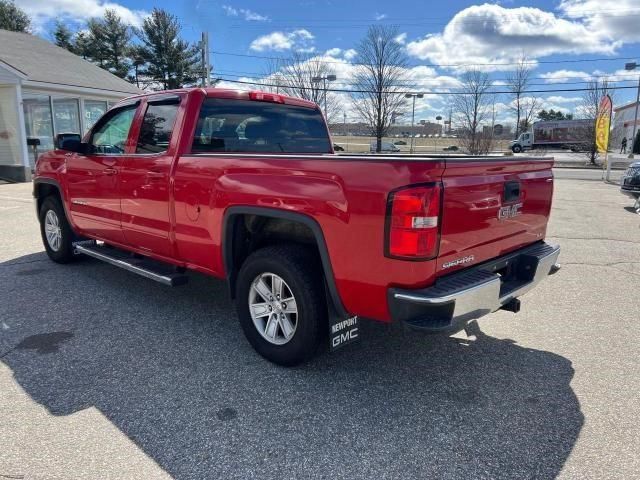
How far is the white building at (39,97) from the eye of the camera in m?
16.4

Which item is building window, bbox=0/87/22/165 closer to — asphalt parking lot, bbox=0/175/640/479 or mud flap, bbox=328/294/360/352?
asphalt parking lot, bbox=0/175/640/479

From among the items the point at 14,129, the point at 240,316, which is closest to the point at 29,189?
the point at 14,129

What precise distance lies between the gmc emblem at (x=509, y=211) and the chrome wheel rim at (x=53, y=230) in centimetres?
525

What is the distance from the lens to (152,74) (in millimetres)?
44250

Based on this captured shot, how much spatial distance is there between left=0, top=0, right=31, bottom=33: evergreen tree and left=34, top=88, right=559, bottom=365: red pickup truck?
153 feet

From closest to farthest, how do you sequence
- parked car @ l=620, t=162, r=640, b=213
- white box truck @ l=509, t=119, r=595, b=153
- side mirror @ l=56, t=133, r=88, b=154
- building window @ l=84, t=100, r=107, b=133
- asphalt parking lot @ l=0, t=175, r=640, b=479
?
asphalt parking lot @ l=0, t=175, r=640, b=479
side mirror @ l=56, t=133, r=88, b=154
parked car @ l=620, t=162, r=640, b=213
building window @ l=84, t=100, r=107, b=133
white box truck @ l=509, t=119, r=595, b=153

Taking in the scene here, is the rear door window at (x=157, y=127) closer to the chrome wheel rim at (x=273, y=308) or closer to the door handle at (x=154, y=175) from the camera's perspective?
the door handle at (x=154, y=175)

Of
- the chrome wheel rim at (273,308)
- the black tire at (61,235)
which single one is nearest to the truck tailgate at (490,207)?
the chrome wheel rim at (273,308)

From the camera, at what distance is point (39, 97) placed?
17.8m

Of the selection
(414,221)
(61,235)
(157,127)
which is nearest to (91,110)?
(61,235)

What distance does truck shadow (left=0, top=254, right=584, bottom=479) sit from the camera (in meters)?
2.53

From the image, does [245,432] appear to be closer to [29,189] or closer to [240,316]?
[240,316]

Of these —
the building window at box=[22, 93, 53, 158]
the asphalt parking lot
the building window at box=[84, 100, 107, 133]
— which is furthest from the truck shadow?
the building window at box=[84, 100, 107, 133]

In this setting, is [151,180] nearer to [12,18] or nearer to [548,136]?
[12,18]
